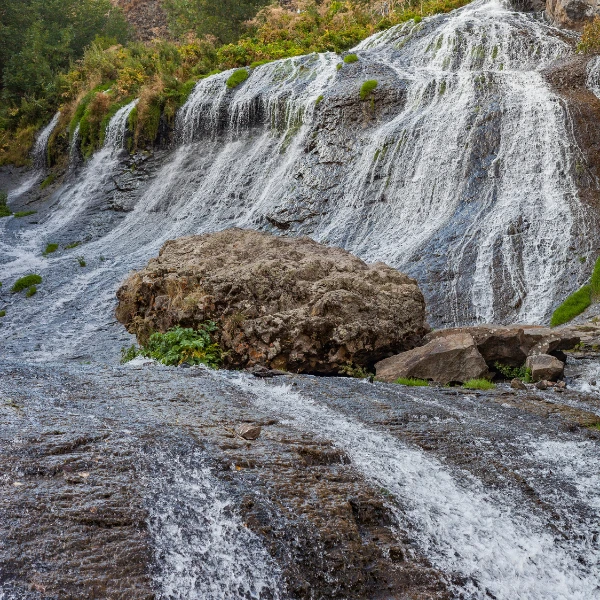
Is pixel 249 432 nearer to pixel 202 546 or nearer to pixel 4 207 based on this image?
pixel 202 546

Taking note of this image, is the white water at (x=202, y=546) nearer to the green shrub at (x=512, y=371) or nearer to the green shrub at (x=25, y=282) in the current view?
the green shrub at (x=512, y=371)

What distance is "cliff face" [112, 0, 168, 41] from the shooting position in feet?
144

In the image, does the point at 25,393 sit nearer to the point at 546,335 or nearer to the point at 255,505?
the point at 255,505

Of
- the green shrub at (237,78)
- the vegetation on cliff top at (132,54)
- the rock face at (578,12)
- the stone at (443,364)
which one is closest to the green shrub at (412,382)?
the stone at (443,364)

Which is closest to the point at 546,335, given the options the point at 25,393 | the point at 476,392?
the point at 476,392

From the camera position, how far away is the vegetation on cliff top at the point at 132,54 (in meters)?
26.0

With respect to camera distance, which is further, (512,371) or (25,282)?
(25,282)

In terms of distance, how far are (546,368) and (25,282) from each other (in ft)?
46.0

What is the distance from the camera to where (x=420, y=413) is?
6250 millimetres

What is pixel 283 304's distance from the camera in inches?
346

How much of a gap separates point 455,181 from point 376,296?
26.5 ft

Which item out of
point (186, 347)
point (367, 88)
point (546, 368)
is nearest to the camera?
point (546, 368)

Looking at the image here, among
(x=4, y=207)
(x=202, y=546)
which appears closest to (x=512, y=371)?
(x=202, y=546)

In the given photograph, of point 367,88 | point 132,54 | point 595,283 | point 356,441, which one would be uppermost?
point 132,54
